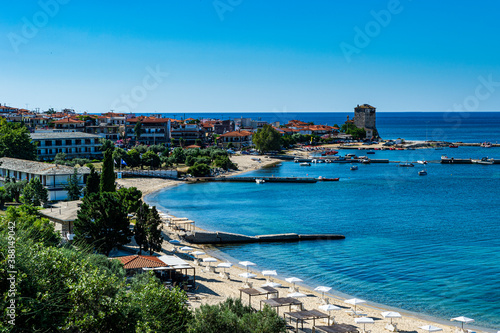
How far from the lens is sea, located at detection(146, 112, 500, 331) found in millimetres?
29781

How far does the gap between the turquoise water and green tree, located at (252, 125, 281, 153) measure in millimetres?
35590

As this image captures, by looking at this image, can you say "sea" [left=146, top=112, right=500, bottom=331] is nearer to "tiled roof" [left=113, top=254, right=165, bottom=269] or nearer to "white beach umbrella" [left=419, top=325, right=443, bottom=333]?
"white beach umbrella" [left=419, top=325, right=443, bottom=333]

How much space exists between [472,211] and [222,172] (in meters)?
46.1

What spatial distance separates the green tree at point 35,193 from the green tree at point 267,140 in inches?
3390

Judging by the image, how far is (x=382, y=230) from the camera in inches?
1886

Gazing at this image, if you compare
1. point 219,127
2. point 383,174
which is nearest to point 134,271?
point 383,174

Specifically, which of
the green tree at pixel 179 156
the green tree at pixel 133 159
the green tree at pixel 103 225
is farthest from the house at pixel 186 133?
the green tree at pixel 103 225

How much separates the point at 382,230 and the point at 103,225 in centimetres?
2823

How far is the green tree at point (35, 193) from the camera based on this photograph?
43875 millimetres

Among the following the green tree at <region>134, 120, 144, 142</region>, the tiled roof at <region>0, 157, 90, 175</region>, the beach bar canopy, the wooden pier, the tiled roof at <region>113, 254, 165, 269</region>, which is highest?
the green tree at <region>134, 120, 144, 142</region>

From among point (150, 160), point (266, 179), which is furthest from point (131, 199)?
point (266, 179)

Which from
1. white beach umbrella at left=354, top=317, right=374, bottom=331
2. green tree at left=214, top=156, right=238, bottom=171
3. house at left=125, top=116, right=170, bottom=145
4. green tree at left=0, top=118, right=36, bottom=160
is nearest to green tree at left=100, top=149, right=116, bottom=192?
white beach umbrella at left=354, top=317, right=374, bottom=331

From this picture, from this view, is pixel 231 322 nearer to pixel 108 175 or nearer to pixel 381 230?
pixel 108 175

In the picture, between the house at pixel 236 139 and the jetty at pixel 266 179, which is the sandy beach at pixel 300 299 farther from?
the house at pixel 236 139
